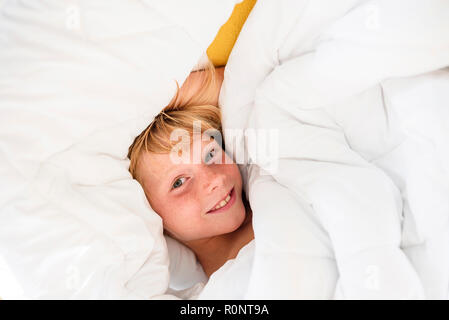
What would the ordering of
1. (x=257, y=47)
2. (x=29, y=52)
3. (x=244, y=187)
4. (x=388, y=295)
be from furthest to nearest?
(x=244, y=187), (x=257, y=47), (x=29, y=52), (x=388, y=295)

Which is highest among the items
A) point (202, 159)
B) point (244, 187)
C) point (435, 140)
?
point (435, 140)

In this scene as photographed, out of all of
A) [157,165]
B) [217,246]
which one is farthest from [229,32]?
[217,246]

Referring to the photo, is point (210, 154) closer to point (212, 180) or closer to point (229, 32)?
point (212, 180)

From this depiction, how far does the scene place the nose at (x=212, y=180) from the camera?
78cm

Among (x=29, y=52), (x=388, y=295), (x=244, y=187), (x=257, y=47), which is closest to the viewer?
(x=388, y=295)

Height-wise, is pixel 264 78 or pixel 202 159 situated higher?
pixel 264 78

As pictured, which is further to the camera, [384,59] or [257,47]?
[257,47]

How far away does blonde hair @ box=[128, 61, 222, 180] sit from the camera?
0.81m

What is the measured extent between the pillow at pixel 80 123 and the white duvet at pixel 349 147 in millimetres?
149

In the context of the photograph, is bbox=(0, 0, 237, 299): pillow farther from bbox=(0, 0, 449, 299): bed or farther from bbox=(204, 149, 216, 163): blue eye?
bbox=(204, 149, 216, 163): blue eye

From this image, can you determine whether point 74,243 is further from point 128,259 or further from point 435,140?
point 435,140

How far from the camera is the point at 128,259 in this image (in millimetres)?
663

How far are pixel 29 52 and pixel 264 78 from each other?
0.44 meters

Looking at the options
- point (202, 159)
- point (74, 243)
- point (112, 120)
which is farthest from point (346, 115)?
point (74, 243)
